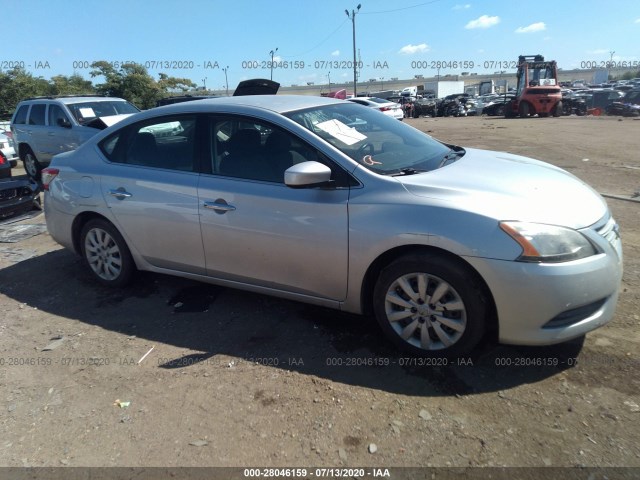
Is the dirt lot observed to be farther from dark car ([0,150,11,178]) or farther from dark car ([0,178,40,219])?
dark car ([0,150,11,178])

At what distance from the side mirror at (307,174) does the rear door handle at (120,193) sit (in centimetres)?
176

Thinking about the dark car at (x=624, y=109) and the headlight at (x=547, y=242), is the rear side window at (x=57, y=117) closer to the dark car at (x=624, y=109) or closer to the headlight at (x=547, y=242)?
the headlight at (x=547, y=242)

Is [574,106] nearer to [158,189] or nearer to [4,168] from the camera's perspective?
[4,168]

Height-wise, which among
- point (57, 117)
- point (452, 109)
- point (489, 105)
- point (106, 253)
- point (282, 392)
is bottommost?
point (282, 392)

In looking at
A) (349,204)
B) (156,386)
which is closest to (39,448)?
(156,386)

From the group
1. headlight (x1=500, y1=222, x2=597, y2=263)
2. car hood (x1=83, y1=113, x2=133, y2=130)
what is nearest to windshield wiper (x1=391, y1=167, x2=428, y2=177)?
headlight (x1=500, y1=222, x2=597, y2=263)

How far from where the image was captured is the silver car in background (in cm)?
278

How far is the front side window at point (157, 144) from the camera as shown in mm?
3925

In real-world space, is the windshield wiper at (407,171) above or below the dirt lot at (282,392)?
above

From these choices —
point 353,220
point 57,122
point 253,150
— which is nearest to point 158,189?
point 253,150

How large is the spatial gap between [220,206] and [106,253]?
1556 mm

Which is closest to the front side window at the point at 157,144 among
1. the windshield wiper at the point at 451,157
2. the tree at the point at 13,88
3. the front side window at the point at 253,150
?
the front side window at the point at 253,150

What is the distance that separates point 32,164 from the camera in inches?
458

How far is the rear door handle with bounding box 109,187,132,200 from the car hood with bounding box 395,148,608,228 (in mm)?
2397
